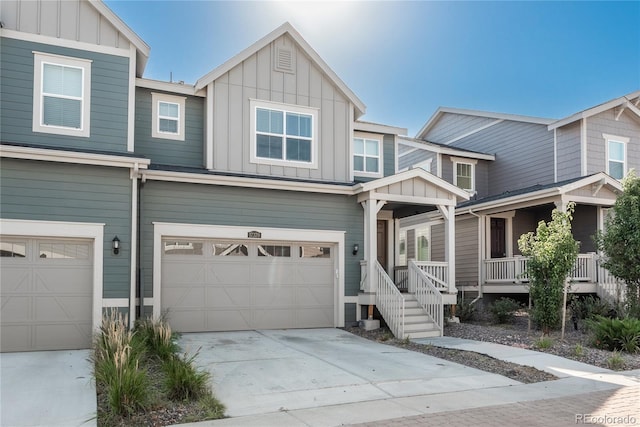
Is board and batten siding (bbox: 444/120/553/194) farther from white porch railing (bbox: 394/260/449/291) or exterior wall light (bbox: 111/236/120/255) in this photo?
exterior wall light (bbox: 111/236/120/255)

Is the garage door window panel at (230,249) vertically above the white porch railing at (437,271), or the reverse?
the garage door window panel at (230,249)

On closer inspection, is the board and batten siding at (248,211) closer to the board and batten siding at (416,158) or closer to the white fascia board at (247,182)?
the white fascia board at (247,182)

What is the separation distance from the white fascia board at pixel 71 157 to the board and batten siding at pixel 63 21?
115 inches

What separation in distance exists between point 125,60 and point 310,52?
498cm

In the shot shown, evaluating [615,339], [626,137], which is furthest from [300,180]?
[626,137]

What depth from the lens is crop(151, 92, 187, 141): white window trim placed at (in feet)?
45.6

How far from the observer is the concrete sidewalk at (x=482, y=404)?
6.52m

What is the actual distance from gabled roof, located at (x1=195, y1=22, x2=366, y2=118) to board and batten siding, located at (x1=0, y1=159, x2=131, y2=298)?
380 centimetres

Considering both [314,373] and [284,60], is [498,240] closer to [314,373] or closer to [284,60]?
[284,60]

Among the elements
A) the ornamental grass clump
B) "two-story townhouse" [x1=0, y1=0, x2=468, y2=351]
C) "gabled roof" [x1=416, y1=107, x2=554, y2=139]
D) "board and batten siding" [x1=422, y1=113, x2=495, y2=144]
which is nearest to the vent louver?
"two-story townhouse" [x1=0, y1=0, x2=468, y2=351]

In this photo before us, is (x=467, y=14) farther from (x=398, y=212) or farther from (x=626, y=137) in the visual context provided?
(x=626, y=137)

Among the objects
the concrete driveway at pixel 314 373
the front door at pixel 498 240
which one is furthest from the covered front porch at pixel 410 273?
the front door at pixel 498 240

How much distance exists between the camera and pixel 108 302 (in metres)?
11.1

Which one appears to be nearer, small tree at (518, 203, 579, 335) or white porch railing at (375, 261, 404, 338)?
small tree at (518, 203, 579, 335)
